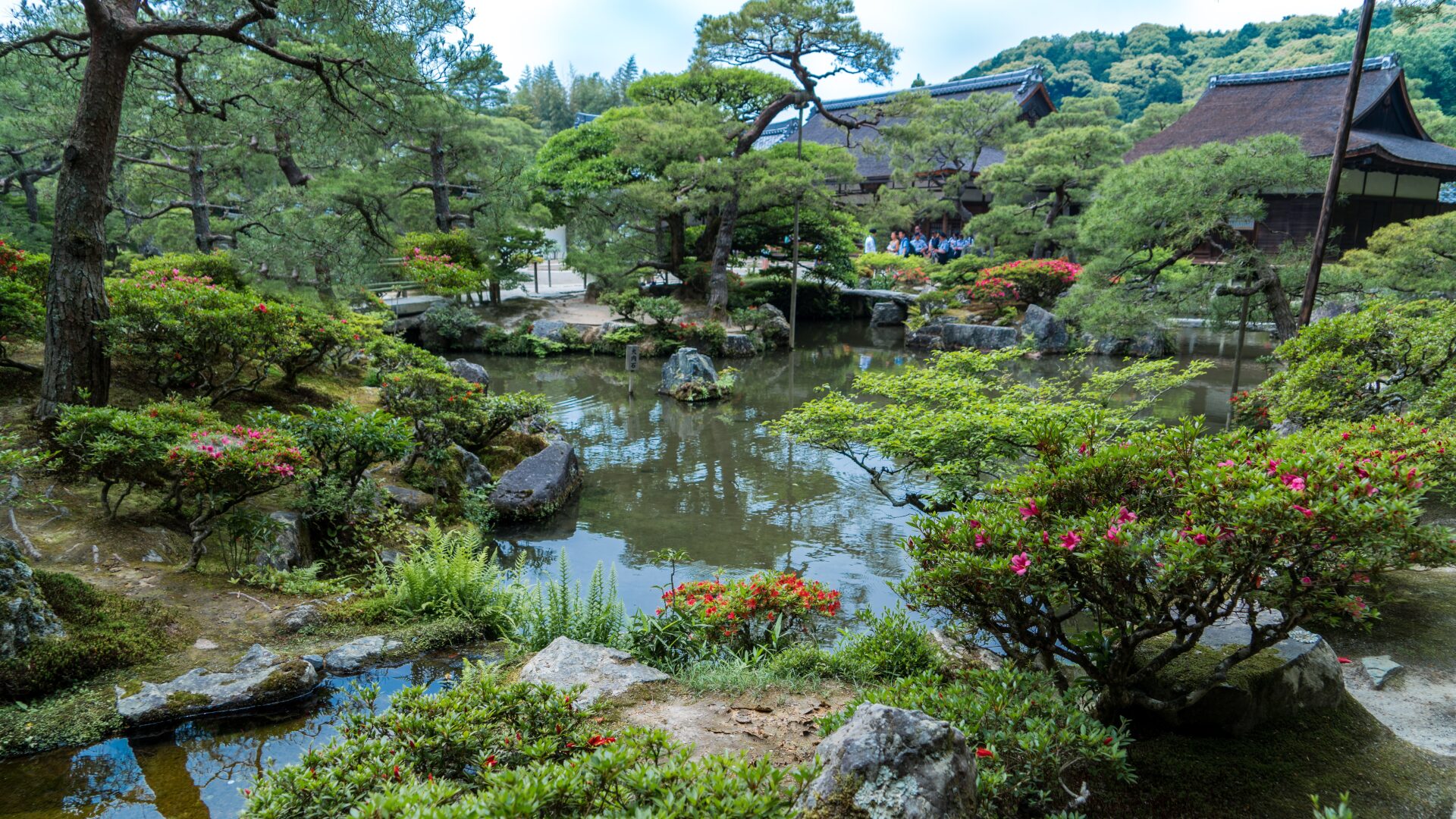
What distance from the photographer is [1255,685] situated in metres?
4.29

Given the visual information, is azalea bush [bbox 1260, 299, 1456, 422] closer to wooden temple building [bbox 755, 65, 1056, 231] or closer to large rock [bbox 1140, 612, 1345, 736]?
large rock [bbox 1140, 612, 1345, 736]

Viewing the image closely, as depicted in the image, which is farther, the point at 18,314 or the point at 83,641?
the point at 18,314

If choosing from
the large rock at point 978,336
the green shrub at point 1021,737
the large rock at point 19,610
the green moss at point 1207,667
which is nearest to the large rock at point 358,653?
the large rock at point 19,610

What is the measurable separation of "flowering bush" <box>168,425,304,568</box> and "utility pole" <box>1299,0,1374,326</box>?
11.5m

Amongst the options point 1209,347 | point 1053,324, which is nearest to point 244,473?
point 1053,324

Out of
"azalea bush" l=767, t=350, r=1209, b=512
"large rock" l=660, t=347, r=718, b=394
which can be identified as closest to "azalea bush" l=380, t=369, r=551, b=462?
"azalea bush" l=767, t=350, r=1209, b=512

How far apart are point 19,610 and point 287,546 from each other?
210 centimetres

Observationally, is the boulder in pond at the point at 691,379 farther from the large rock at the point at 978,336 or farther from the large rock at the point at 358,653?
the large rock at the point at 358,653

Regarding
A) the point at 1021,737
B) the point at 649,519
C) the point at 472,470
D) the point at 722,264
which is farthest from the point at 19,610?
the point at 722,264

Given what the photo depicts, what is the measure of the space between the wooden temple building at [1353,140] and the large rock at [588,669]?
2187 centimetres

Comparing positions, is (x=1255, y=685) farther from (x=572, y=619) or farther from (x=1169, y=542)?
(x=572, y=619)

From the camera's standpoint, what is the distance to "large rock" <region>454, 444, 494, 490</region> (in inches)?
371

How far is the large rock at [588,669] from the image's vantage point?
15.0 ft

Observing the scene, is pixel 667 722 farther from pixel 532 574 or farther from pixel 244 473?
pixel 532 574
